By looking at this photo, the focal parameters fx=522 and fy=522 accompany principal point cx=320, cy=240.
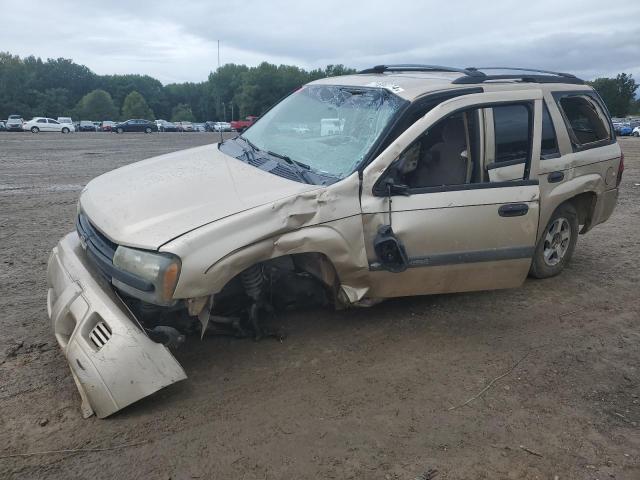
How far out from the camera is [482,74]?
13.8 ft

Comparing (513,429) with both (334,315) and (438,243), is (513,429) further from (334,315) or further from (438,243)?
(334,315)

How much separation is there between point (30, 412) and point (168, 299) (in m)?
0.99

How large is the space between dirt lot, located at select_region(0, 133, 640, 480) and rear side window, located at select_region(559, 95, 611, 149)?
1.44 m

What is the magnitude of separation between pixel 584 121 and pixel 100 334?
4550 millimetres

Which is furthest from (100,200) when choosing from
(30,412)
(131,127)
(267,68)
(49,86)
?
(49,86)

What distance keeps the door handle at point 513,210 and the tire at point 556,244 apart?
40.4 inches

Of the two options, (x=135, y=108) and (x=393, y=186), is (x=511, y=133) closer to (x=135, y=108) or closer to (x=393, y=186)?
(x=393, y=186)

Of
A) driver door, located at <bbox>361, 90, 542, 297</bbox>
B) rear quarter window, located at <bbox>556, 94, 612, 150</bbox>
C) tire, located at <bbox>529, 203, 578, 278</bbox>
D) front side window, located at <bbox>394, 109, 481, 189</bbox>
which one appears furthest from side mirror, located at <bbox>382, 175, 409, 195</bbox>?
rear quarter window, located at <bbox>556, 94, 612, 150</bbox>

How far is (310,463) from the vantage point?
255cm

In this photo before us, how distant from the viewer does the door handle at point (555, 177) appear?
4.41 metres

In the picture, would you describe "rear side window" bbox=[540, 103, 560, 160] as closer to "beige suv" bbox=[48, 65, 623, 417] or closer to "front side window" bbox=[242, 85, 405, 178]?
"beige suv" bbox=[48, 65, 623, 417]

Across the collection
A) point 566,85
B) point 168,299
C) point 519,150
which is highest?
point 566,85

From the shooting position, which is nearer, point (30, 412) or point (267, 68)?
point (30, 412)

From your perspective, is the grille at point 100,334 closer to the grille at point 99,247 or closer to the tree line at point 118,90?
the grille at point 99,247
